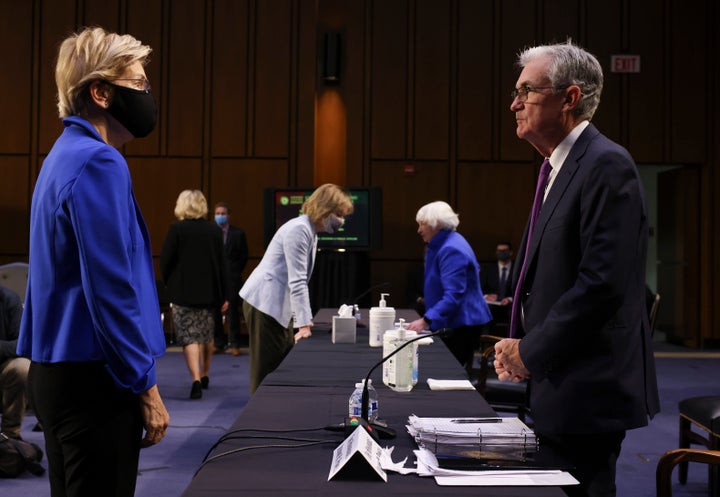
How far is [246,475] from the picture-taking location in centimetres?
138

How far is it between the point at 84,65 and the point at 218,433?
10.3ft

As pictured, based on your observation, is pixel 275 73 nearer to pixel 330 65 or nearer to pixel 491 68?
pixel 330 65

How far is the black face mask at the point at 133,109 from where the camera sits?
158cm

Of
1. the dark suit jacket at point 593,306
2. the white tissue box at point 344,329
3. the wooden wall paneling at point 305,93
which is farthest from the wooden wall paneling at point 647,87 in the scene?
the dark suit jacket at point 593,306

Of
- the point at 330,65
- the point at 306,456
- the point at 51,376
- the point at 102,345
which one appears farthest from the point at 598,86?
the point at 330,65

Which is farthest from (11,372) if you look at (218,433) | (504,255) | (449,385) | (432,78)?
(432,78)

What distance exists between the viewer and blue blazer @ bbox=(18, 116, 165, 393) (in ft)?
4.66

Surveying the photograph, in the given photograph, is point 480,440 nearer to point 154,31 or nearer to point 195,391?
point 195,391

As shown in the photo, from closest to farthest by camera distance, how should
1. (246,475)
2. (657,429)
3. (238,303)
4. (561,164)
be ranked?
(246,475) < (561,164) < (657,429) < (238,303)

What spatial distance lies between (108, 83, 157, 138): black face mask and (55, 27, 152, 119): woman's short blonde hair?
4 cm

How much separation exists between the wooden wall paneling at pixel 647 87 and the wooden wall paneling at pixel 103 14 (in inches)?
239

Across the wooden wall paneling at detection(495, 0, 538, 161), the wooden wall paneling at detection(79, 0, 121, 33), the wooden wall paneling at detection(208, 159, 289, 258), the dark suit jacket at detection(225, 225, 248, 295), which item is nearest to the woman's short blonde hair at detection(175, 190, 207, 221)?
the dark suit jacket at detection(225, 225, 248, 295)

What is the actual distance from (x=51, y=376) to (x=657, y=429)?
4054 millimetres

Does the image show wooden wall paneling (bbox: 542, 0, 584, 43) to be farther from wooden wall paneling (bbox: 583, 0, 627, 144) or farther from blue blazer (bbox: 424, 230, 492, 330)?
blue blazer (bbox: 424, 230, 492, 330)
